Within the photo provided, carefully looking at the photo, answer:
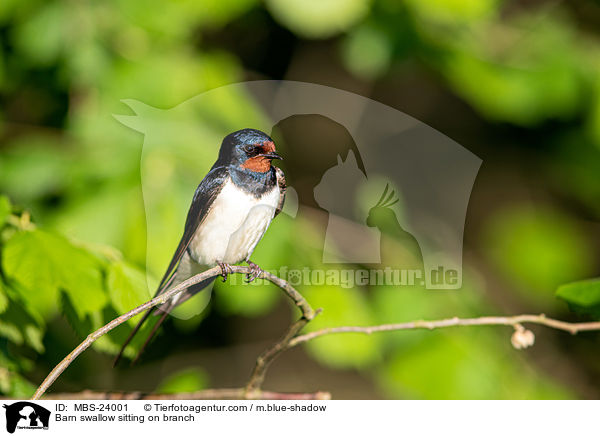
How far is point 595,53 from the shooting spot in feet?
6.04

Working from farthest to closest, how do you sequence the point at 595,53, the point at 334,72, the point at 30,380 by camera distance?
the point at 334,72, the point at 595,53, the point at 30,380

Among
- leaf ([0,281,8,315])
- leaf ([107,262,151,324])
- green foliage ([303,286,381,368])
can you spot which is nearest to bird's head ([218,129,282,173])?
leaf ([107,262,151,324])

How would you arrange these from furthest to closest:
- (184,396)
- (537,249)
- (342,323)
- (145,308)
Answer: (537,249)
(342,323)
(184,396)
(145,308)

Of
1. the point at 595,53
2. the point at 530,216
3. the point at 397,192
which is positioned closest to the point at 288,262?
the point at 397,192

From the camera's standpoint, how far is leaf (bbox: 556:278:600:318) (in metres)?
0.71

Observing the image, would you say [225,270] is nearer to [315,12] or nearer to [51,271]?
[51,271]

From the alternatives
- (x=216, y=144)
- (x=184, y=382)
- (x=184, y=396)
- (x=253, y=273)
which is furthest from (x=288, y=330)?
(x=184, y=382)

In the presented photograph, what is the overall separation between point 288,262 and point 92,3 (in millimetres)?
906

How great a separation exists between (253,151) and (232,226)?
0.31ft

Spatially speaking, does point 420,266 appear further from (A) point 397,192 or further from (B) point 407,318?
(A) point 397,192

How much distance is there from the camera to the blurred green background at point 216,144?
2.84 feet

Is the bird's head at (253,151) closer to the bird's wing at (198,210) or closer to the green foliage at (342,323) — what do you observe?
the bird's wing at (198,210)

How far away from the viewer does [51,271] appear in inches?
30.1

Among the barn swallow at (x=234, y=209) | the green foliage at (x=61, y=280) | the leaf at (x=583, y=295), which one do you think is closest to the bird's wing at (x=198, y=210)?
the barn swallow at (x=234, y=209)
